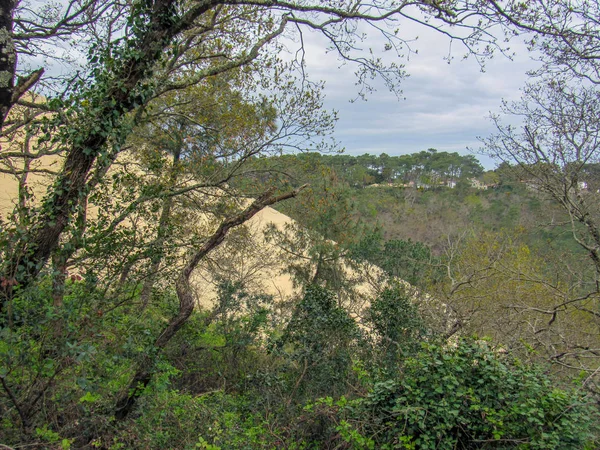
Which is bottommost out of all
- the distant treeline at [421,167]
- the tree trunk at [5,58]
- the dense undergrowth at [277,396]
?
the dense undergrowth at [277,396]

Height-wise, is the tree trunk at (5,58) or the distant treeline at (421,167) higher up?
the distant treeline at (421,167)

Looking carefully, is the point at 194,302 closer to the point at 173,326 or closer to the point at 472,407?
the point at 173,326

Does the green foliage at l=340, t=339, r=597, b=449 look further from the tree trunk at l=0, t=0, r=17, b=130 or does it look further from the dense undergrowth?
the tree trunk at l=0, t=0, r=17, b=130

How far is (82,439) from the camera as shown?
4.57 meters

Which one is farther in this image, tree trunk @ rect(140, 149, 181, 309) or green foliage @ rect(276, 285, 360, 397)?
green foliage @ rect(276, 285, 360, 397)

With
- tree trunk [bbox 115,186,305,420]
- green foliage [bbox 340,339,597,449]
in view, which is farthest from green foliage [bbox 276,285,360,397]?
tree trunk [bbox 115,186,305,420]

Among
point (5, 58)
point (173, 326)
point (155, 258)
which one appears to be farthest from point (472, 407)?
point (5, 58)

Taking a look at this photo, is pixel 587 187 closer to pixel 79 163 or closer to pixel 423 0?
pixel 423 0

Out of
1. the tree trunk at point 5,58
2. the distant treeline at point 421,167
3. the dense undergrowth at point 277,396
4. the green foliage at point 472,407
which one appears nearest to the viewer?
the dense undergrowth at point 277,396

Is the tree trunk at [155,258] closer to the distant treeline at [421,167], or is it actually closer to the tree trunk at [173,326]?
the tree trunk at [173,326]

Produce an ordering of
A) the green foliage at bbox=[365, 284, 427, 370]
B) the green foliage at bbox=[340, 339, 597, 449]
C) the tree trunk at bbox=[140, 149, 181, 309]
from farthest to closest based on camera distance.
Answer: the green foliage at bbox=[365, 284, 427, 370]
the tree trunk at bbox=[140, 149, 181, 309]
the green foliage at bbox=[340, 339, 597, 449]

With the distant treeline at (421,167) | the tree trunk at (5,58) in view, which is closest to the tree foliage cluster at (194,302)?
the tree trunk at (5,58)

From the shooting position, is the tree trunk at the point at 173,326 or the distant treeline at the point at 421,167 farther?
the distant treeline at the point at 421,167

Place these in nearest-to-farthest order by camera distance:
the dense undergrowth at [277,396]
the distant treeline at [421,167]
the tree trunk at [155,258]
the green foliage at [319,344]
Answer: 1. the dense undergrowth at [277,396]
2. the tree trunk at [155,258]
3. the green foliage at [319,344]
4. the distant treeline at [421,167]
